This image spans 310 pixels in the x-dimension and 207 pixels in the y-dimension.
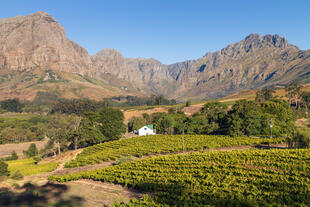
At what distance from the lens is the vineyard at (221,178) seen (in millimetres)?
24547

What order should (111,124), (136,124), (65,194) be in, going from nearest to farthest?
(65,194), (111,124), (136,124)

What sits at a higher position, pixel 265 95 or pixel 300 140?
pixel 265 95

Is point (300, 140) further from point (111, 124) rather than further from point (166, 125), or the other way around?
point (111, 124)

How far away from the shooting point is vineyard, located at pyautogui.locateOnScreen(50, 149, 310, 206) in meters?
24.5

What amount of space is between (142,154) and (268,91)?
135884 mm

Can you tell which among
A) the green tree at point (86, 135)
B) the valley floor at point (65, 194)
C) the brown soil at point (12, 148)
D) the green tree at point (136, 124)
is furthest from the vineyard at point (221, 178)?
the brown soil at point (12, 148)

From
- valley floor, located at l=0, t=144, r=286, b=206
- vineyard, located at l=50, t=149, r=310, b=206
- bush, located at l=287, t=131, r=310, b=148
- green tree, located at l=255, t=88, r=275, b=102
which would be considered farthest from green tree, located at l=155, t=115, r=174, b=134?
green tree, located at l=255, t=88, r=275, b=102

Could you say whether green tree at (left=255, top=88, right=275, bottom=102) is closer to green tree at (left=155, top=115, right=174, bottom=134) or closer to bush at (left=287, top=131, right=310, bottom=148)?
green tree at (left=155, top=115, right=174, bottom=134)

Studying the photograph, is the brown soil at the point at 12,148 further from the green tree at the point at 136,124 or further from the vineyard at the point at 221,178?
the vineyard at the point at 221,178

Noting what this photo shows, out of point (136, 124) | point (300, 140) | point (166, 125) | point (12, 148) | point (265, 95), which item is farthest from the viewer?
point (265, 95)

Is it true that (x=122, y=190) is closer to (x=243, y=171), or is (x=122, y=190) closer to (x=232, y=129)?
(x=243, y=171)

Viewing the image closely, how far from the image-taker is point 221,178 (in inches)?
1253

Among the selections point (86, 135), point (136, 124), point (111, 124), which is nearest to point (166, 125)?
point (111, 124)

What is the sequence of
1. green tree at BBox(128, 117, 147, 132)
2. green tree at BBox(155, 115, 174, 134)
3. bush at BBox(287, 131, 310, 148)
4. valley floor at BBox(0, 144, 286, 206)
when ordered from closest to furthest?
valley floor at BBox(0, 144, 286, 206)
bush at BBox(287, 131, 310, 148)
green tree at BBox(155, 115, 174, 134)
green tree at BBox(128, 117, 147, 132)
